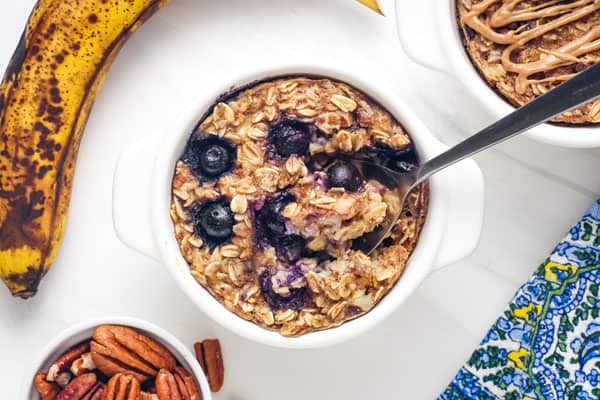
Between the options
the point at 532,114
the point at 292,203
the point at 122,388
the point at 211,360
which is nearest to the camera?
the point at 532,114

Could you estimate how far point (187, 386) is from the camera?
139cm

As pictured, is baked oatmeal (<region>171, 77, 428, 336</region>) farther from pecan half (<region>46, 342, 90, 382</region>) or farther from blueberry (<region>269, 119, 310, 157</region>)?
pecan half (<region>46, 342, 90, 382</region>)

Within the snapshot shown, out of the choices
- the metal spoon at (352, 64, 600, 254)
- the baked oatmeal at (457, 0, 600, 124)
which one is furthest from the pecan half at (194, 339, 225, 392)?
the baked oatmeal at (457, 0, 600, 124)

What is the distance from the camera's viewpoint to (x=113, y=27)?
55.2 inches

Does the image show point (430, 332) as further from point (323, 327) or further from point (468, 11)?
point (468, 11)

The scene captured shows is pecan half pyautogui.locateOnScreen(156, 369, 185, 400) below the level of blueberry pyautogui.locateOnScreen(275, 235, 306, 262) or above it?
below

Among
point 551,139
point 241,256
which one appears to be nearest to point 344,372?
point 241,256

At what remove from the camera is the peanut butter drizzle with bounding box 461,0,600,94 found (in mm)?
1361

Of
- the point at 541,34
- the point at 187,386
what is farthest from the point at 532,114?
the point at 187,386

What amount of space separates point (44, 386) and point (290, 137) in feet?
1.83

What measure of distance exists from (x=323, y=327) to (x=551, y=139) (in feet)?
1.51

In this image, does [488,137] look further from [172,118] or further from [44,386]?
[44,386]

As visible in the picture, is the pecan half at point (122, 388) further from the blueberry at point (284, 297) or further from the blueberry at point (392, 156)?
the blueberry at point (392, 156)

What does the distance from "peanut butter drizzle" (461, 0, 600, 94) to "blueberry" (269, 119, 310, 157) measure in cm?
36
